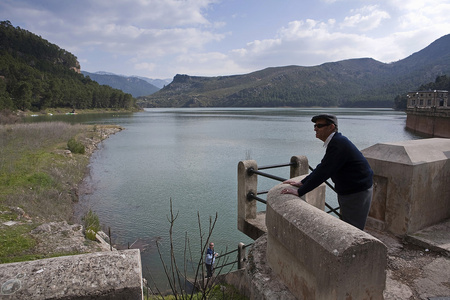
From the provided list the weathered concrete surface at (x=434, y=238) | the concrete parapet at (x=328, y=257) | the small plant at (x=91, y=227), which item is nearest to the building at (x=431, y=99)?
the small plant at (x=91, y=227)

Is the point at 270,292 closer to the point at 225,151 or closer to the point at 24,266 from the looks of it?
the point at 24,266

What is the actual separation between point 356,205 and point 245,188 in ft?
8.63

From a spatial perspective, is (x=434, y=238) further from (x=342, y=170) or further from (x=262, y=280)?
(x=262, y=280)

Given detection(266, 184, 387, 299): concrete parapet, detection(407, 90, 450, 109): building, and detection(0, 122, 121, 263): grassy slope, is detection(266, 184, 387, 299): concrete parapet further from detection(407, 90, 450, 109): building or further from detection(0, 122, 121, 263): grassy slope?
detection(407, 90, 450, 109): building

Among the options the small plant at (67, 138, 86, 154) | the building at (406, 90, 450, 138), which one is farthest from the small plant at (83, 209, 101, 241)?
the building at (406, 90, 450, 138)

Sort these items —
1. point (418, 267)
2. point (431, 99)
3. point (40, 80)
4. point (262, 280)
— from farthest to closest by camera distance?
1. point (40, 80)
2. point (431, 99)
3. point (418, 267)
4. point (262, 280)

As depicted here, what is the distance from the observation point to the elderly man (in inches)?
113

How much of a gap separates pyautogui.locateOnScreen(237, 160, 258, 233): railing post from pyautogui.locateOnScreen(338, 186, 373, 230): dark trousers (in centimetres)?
237

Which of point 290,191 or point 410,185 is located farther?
point 410,185

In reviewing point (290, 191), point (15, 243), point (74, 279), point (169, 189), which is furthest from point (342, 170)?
point (169, 189)

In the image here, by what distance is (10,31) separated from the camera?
440 feet

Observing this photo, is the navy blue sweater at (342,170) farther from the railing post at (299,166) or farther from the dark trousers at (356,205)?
the railing post at (299,166)

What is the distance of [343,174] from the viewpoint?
121 inches

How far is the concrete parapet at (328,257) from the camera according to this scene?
1917 mm
